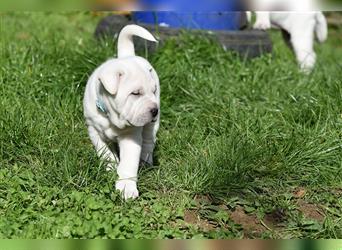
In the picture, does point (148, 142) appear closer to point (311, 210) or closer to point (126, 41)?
point (126, 41)

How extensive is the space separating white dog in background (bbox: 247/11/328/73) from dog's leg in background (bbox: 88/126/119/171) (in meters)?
3.17

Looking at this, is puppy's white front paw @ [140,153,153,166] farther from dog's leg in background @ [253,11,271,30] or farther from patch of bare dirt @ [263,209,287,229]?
dog's leg in background @ [253,11,271,30]

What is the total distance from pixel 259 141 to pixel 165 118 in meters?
0.86

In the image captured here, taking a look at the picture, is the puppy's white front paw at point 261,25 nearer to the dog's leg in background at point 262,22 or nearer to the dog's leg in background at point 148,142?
the dog's leg in background at point 262,22

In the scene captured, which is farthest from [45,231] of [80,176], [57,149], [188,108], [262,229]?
[188,108]

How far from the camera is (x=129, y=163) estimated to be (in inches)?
145

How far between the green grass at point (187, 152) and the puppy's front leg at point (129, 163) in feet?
0.22

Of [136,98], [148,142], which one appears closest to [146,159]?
[148,142]

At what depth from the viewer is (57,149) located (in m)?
3.98

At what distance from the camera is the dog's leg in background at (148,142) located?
3.96 m

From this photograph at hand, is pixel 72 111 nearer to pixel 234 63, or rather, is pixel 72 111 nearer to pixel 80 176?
pixel 80 176

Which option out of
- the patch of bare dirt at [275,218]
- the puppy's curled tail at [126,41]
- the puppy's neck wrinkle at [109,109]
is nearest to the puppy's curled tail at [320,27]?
the puppy's curled tail at [126,41]

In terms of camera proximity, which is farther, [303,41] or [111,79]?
[303,41]

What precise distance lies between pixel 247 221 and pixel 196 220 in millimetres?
279
